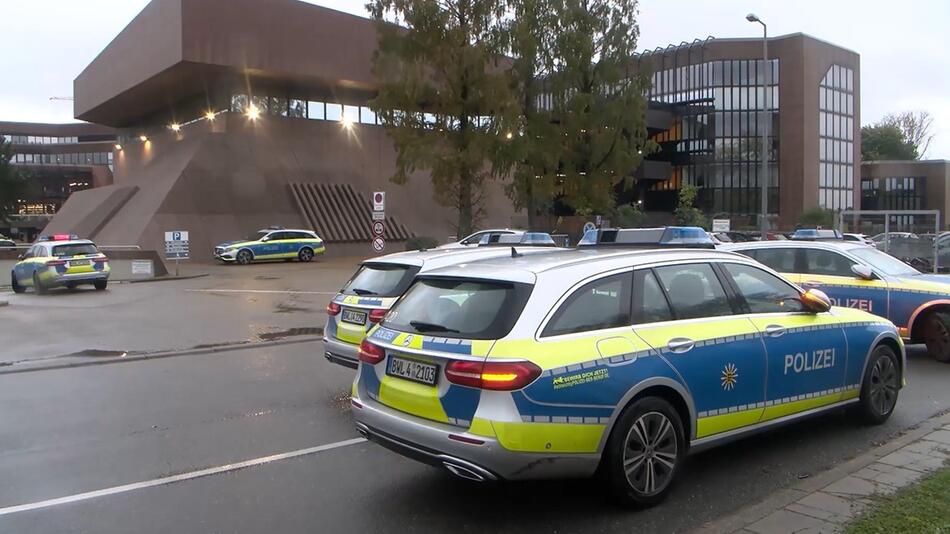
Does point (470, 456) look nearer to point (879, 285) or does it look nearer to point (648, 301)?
point (648, 301)

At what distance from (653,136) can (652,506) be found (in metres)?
70.0

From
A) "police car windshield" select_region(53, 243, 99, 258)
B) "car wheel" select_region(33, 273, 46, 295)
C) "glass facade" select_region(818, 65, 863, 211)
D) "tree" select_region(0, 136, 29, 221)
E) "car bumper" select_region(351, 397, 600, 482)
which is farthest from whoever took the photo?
"tree" select_region(0, 136, 29, 221)

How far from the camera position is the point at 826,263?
9.65 metres

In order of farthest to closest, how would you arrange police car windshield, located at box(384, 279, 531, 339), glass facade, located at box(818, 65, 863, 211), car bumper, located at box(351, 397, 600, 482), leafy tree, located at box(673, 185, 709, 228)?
1. glass facade, located at box(818, 65, 863, 211)
2. leafy tree, located at box(673, 185, 709, 228)
3. police car windshield, located at box(384, 279, 531, 339)
4. car bumper, located at box(351, 397, 600, 482)

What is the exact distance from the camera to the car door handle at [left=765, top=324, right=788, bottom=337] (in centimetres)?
507

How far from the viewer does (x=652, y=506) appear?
4.38m

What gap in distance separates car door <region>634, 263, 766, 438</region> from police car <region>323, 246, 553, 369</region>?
8.24ft

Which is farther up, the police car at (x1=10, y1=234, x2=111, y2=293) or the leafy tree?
the leafy tree

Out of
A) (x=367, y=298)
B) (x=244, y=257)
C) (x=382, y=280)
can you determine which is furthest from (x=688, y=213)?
(x=367, y=298)

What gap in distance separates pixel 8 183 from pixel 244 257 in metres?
54.3

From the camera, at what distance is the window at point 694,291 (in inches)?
187

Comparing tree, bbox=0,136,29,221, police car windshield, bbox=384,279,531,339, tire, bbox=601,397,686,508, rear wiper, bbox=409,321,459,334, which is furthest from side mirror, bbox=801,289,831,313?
tree, bbox=0,136,29,221

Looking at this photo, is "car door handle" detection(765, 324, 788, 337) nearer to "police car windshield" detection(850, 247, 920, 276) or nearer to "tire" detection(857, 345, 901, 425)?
"tire" detection(857, 345, 901, 425)

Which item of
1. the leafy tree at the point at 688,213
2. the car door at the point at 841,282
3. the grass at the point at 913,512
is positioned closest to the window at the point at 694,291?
the grass at the point at 913,512
